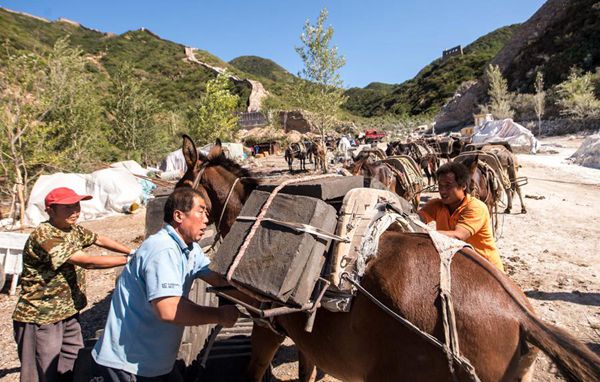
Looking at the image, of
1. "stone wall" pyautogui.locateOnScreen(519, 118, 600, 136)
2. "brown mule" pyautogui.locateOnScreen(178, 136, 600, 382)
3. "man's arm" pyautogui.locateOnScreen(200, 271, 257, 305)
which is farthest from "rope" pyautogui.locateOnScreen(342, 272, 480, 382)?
"stone wall" pyautogui.locateOnScreen(519, 118, 600, 136)

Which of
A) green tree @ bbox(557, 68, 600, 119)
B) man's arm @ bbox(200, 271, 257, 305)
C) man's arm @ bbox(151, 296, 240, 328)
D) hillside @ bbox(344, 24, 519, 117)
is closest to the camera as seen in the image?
man's arm @ bbox(151, 296, 240, 328)

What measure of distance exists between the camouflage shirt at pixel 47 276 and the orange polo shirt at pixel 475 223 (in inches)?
123

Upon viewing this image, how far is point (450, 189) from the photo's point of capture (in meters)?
2.78

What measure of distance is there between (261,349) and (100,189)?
1121cm

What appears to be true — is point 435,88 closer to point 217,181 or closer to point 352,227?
point 217,181

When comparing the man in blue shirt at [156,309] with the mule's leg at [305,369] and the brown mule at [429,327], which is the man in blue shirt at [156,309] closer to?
the brown mule at [429,327]

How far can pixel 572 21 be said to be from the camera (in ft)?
157

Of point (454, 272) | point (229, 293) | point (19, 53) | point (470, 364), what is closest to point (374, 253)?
point (454, 272)

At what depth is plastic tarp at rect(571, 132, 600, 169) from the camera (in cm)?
1411

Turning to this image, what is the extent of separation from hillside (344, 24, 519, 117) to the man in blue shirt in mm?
74130

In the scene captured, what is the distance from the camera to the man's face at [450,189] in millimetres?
2764

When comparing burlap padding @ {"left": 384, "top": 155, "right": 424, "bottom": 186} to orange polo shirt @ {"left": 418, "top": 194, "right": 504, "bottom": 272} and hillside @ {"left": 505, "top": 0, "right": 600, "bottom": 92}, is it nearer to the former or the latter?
orange polo shirt @ {"left": 418, "top": 194, "right": 504, "bottom": 272}

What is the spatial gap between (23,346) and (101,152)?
61.7 feet

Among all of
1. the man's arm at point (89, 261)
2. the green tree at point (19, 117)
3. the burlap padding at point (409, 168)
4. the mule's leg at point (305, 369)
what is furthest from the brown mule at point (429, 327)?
the green tree at point (19, 117)
